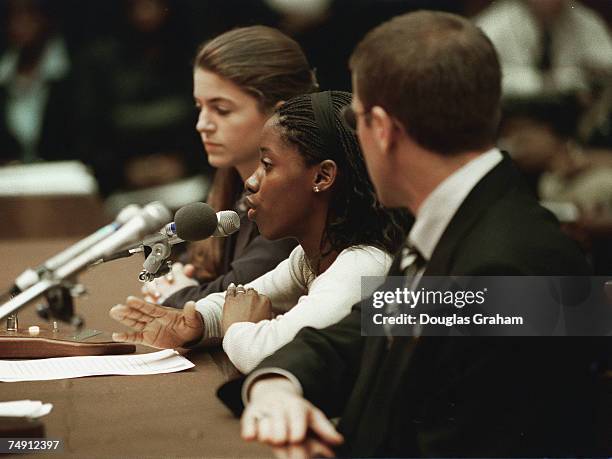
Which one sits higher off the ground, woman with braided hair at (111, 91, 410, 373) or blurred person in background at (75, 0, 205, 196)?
woman with braided hair at (111, 91, 410, 373)

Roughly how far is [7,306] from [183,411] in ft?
1.36

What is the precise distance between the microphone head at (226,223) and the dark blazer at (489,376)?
0.59 m

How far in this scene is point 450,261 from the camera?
136cm

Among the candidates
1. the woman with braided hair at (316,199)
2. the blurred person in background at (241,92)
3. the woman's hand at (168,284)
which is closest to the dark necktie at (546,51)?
the blurred person in background at (241,92)

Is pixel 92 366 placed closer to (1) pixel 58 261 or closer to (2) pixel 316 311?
(2) pixel 316 311

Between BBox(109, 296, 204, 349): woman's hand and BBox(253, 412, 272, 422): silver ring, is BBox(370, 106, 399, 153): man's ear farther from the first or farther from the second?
BBox(109, 296, 204, 349): woman's hand

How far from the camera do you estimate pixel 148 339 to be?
6.87 ft

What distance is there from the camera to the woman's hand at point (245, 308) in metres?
1.98

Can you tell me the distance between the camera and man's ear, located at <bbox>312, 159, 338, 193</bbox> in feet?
6.48

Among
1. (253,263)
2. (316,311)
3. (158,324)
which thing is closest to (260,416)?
(316,311)

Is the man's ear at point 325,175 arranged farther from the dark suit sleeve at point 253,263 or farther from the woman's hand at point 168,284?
the woman's hand at point 168,284

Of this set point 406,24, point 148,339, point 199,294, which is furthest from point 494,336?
point 199,294

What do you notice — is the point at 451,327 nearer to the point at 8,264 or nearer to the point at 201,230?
the point at 201,230

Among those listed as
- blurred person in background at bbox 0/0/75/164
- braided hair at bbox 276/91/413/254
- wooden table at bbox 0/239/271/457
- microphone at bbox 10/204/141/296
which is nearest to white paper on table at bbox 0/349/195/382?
wooden table at bbox 0/239/271/457
